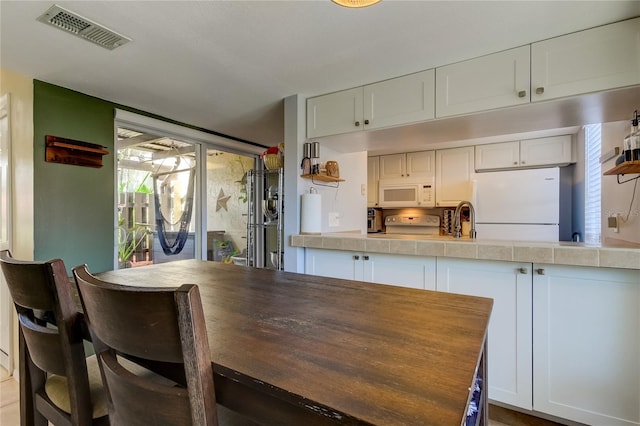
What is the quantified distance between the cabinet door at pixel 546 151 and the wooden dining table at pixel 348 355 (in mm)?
3463

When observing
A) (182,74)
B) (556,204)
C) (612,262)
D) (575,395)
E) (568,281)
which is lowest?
(575,395)

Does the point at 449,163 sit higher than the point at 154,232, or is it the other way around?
the point at 449,163

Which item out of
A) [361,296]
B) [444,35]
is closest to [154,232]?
[361,296]

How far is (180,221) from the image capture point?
11.3 ft

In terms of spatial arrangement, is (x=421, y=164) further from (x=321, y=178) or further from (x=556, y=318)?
(x=556, y=318)

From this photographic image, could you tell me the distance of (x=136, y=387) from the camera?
582 millimetres

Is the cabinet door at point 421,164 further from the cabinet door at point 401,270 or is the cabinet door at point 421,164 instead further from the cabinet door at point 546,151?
the cabinet door at point 401,270

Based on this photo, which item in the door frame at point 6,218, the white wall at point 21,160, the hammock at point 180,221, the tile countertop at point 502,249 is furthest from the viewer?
the hammock at point 180,221

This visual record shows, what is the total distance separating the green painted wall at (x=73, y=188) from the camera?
2.20 metres

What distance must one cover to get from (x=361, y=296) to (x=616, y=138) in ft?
7.88

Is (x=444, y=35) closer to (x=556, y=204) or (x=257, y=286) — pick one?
(x=257, y=286)

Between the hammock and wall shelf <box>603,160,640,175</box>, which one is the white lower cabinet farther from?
the hammock

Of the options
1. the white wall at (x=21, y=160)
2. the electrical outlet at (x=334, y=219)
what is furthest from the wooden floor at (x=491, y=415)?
the electrical outlet at (x=334, y=219)

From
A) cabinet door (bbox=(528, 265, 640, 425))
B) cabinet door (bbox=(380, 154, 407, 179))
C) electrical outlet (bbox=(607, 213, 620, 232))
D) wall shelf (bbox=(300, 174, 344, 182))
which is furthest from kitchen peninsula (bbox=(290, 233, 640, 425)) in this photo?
cabinet door (bbox=(380, 154, 407, 179))
